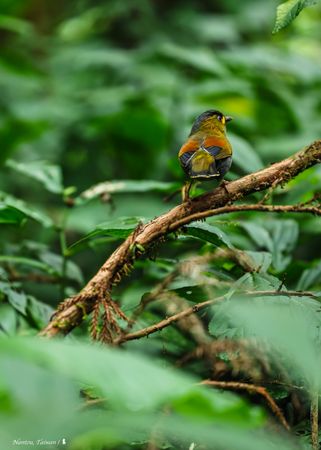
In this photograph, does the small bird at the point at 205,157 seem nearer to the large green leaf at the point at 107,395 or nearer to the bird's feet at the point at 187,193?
the bird's feet at the point at 187,193

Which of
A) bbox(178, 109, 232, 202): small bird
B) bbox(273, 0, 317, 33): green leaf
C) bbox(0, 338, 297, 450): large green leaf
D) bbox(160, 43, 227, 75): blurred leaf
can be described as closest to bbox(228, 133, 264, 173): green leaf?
bbox(178, 109, 232, 202): small bird

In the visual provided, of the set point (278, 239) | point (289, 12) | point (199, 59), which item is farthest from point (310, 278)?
point (199, 59)

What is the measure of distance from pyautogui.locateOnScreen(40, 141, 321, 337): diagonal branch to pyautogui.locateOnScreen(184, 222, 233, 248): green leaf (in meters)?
0.06

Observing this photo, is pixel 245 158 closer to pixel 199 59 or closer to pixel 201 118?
pixel 201 118

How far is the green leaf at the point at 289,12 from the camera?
61.0 inches

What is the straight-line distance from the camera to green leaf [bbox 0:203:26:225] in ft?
6.21

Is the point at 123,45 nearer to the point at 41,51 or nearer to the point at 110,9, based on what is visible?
the point at 110,9

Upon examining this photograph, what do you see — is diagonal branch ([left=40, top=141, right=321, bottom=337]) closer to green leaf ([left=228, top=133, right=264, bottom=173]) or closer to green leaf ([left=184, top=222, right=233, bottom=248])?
green leaf ([left=184, top=222, right=233, bottom=248])

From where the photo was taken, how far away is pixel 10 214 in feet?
6.28

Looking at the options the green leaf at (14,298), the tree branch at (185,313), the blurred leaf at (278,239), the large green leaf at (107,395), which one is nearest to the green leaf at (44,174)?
the green leaf at (14,298)

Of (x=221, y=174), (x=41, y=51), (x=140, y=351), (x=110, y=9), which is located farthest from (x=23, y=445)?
(x=41, y=51)

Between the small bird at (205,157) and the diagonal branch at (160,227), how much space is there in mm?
77

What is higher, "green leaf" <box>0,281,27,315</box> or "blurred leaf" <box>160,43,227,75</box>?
"blurred leaf" <box>160,43,227,75</box>

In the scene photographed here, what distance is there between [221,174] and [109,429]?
109cm
